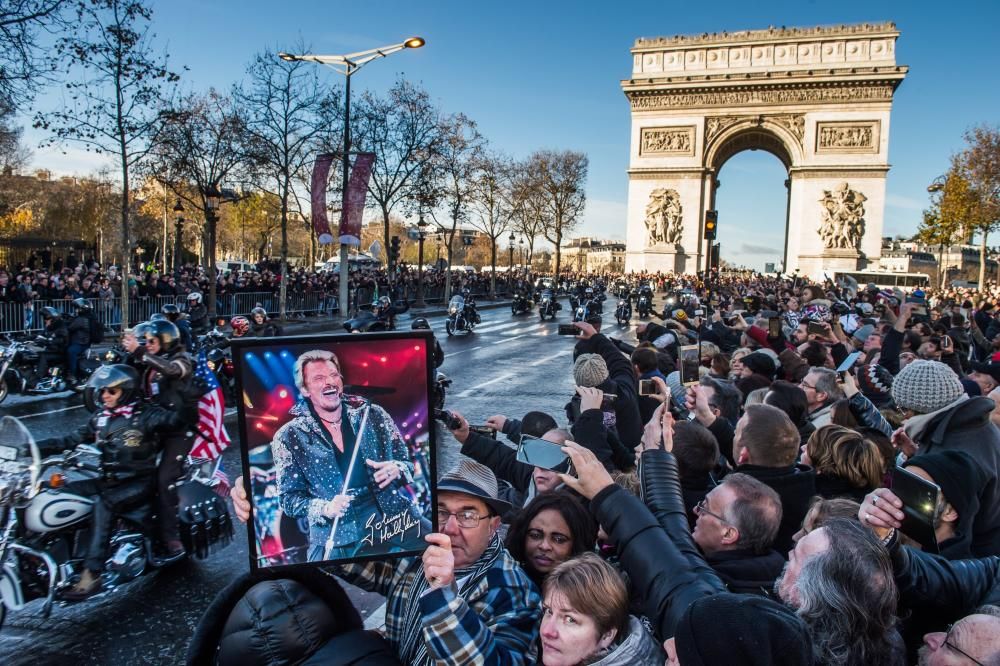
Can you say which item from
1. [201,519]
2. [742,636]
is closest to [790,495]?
[742,636]

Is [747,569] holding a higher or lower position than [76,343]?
higher

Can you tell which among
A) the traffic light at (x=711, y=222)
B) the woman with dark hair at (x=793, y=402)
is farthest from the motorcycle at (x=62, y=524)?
the traffic light at (x=711, y=222)

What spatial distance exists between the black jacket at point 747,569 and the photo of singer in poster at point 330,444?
107cm

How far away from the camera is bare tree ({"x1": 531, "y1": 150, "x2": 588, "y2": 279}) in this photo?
53.8m

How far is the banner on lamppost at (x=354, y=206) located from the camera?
68.8 feet

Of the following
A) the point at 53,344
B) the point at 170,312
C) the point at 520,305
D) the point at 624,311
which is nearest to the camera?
the point at 170,312

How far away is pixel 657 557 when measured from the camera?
80.8 inches

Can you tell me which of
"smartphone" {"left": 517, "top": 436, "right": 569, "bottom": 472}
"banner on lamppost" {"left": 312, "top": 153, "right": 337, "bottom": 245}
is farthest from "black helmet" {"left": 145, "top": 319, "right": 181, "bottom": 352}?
"banner on lamppost" {"left": 312, "top": 153, "right": 337, "bottom": 245}

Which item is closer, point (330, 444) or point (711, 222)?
point (330, 444)

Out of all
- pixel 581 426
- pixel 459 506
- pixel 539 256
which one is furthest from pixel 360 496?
pixel 539 256

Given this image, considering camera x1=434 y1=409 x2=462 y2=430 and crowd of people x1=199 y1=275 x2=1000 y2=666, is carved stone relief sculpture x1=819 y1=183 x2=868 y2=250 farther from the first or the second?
camera x1=434 y1=409 x2=462 y2=430

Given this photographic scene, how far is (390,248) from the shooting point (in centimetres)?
3041

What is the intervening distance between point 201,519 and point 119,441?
682mm

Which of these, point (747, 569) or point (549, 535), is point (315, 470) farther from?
point (747, 569)
